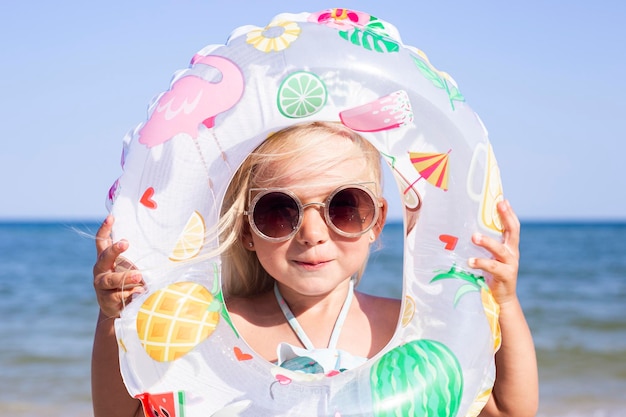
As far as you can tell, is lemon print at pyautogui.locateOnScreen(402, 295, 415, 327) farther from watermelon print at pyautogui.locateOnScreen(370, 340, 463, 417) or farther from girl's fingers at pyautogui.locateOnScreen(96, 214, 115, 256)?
girl's fingers at pyautogui.locateOnScreen(96, 214, 115, 256)

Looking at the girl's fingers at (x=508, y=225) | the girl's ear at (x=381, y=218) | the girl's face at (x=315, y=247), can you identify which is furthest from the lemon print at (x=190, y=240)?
the girl's fingers at (x=508, y=225)

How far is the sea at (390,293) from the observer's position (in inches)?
192

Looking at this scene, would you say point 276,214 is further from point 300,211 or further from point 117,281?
point 117,281

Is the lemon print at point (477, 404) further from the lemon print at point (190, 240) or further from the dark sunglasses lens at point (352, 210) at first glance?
the lemon print at point (190, 240)

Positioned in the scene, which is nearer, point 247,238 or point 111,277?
point 111,277

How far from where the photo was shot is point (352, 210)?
215 cm

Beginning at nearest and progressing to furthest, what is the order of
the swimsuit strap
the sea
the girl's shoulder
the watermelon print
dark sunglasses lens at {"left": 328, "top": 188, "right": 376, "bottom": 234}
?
the watermelon print → dark sunglasses lens at {"left": 328, "top": 188, "right": 376, "bottom": 234} → the swimsuit strap → the girl's shoulder → the sea

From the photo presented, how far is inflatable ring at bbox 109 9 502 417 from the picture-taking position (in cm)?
197

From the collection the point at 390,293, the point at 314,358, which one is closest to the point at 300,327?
the point at 314,358

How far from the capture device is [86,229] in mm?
2162

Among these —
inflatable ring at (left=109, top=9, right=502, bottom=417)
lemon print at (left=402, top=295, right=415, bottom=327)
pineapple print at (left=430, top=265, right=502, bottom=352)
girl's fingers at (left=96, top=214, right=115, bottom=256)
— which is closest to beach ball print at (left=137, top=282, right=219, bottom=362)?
inflatable ring at (left=109, top=9, right=502, bottom=417)

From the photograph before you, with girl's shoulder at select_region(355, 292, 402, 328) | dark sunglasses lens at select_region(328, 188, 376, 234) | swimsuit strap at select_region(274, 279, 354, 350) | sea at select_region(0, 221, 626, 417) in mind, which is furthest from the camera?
sea at select_region(0, 221, 626, 417)

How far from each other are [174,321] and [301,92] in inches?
27.4

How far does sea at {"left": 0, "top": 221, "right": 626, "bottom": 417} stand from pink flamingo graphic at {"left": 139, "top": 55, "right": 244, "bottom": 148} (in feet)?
1.13
